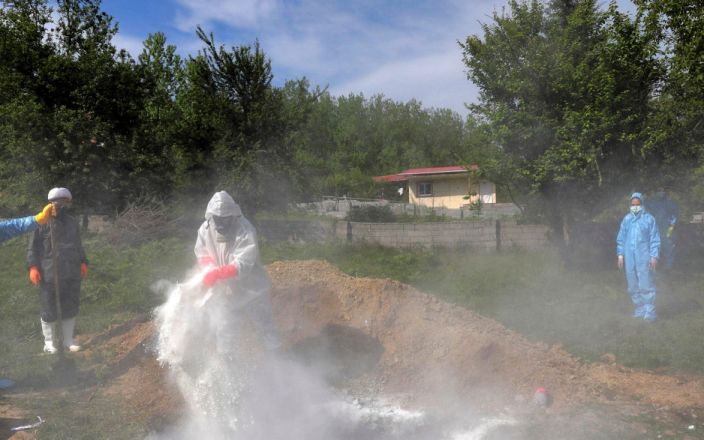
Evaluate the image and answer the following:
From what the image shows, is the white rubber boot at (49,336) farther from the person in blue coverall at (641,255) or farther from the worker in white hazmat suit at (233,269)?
the person in blue coverall at (641,255)

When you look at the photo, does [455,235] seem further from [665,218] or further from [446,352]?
[446,352]

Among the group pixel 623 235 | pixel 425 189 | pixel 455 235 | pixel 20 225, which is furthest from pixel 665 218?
pixel 425 189

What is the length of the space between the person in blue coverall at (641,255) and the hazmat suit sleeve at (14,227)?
319 inches

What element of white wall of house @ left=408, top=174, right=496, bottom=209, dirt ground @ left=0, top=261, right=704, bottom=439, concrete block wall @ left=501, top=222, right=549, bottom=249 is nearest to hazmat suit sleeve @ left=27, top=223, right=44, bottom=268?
dirt ground @ left=0, top=261, right=704, bottom=439

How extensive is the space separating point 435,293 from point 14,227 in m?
6.95

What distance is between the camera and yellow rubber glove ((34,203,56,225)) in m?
6.25

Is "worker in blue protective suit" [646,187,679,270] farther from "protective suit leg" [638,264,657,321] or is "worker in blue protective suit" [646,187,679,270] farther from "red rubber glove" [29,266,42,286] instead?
"red rubber glove" [29,266,42,286]

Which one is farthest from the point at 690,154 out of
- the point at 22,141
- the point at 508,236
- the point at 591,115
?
the point at 22,141

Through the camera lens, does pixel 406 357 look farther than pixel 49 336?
No

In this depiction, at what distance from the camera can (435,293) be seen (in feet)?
35.0

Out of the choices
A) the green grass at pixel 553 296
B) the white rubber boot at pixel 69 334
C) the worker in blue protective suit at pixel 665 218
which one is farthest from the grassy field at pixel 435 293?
the worker in blue protective suit at pixel 665 218

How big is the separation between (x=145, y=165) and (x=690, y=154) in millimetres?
14208

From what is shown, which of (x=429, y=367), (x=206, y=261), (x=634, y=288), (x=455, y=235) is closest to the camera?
(x=206, y=261)

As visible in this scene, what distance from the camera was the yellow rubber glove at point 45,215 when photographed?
6.25m
